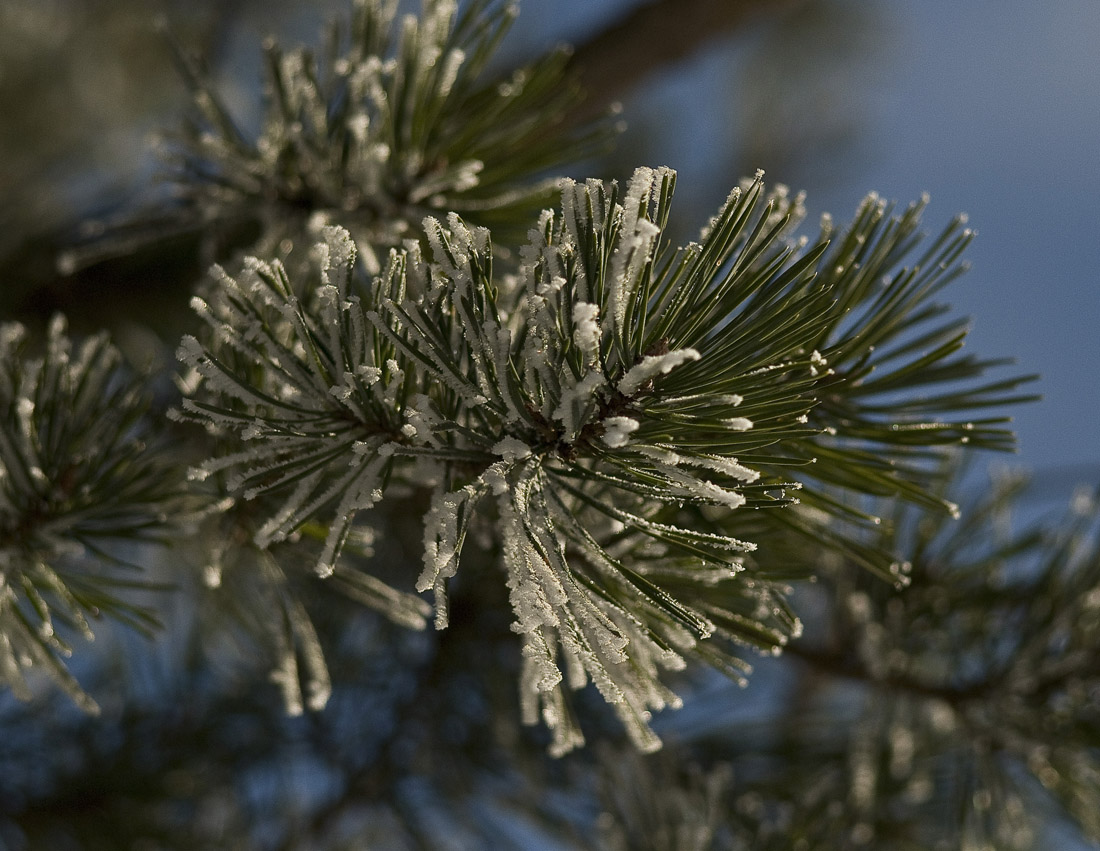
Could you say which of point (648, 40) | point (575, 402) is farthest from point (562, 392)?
point (648, 40)

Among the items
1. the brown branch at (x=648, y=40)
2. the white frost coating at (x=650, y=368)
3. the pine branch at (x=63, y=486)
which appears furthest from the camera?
the brown branch at (x=648, y=40)

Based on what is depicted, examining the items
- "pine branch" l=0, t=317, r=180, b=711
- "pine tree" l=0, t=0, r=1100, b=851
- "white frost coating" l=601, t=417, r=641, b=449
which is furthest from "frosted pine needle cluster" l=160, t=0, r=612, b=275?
"white frost coating" l=601, t=417, r=641, b=449

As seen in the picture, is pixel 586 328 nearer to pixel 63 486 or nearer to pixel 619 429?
pixel 619 429

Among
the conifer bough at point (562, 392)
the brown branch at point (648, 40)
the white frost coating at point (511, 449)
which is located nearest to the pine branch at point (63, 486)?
the conifer bough at point (562, 392)

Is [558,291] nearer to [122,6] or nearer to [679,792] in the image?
[679,792]

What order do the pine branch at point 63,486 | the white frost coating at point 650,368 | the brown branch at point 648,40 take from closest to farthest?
the white frost coating at point 650,368 < the pine branch at point 63,486 < the brown branch at point 648,40

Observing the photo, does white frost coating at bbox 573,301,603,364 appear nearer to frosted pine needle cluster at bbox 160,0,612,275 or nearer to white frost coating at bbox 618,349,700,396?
white frost coating at bbox 618,349,700,396

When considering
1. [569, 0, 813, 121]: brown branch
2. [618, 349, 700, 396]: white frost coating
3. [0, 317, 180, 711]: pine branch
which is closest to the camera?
[618, 349, 700, 396]: white frost coating

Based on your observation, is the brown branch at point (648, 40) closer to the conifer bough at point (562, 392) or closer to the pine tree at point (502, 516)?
the pine tree at point (502, 516)
